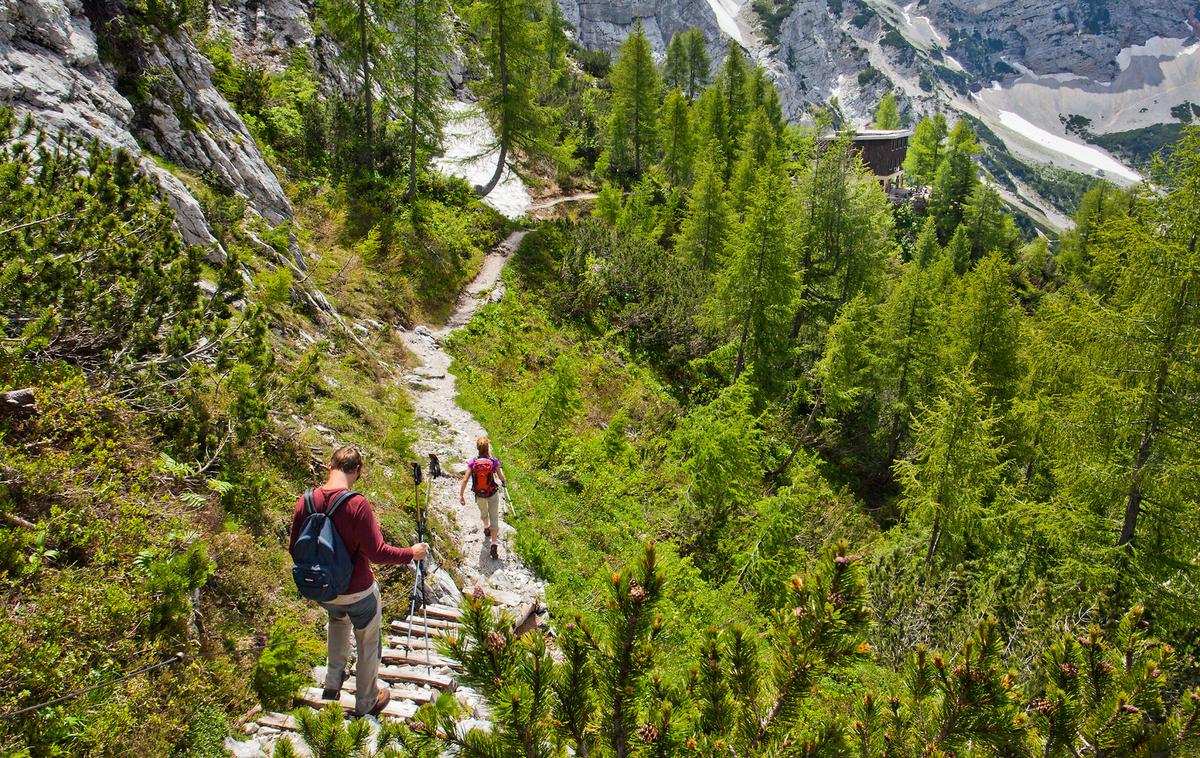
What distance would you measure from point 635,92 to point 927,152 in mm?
36705

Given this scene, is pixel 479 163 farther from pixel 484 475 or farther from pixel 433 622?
pixel 433 622

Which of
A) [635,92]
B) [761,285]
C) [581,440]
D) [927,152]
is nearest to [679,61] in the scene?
[635,92]

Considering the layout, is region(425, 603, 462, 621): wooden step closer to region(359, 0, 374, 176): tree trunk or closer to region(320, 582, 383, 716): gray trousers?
region(320, 582, 383, 716): gray trousers

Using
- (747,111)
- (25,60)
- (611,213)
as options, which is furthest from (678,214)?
(25,60)

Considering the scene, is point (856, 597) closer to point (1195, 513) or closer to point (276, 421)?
point (276, 421)

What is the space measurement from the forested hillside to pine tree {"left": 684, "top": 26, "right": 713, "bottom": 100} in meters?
36.3

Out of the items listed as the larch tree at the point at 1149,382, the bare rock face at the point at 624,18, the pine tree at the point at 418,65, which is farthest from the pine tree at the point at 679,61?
the larch tree at the point at 1149,382

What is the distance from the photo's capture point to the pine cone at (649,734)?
2.46 m

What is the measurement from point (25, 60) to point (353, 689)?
11814mm

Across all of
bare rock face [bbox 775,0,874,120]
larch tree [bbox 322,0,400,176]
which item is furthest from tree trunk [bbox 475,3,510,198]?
bare rock face [bbox 775,0,874,120]

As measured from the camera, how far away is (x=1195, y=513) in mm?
10422

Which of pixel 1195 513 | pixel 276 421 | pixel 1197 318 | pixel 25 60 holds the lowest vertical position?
pixel 1195 513

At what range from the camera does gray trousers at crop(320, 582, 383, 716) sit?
464 centimetres

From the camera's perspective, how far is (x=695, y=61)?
195 ft
